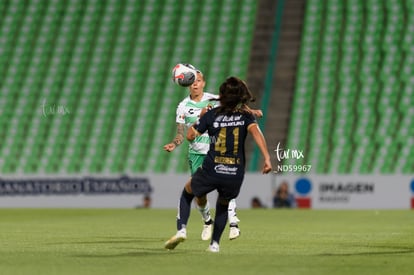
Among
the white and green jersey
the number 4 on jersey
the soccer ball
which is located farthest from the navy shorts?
the soccer ball

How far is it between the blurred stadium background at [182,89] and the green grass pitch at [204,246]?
7374mm

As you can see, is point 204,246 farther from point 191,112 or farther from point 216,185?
point 191,112

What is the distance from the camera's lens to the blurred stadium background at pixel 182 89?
93.0ft

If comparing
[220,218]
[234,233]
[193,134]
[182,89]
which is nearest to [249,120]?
[193,134]

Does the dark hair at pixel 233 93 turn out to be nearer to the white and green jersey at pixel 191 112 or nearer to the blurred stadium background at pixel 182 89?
the white and green jersey at pixel 191 112

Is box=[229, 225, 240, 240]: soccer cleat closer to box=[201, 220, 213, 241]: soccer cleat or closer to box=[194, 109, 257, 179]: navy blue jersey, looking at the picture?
Result: box=[201, 220, 213, 241]: soccer cleat

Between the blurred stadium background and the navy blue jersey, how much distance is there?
637 inches

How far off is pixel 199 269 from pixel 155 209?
52.7ft

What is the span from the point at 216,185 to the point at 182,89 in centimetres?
2127

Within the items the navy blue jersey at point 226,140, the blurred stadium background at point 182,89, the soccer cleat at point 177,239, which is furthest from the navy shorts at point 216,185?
the blurred stadium background at point 182,89

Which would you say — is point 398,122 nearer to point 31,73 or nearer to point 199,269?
point 31,73

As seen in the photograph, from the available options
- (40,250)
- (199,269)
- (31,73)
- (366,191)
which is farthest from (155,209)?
(199,269)

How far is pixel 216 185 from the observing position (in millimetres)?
10312

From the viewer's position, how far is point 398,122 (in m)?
28.3
